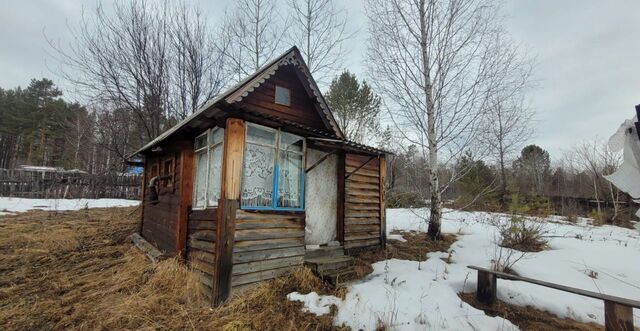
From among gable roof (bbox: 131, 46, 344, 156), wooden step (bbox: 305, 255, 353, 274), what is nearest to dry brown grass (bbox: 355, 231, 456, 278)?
wooden step (bbox: 305, 255, 353, 274)

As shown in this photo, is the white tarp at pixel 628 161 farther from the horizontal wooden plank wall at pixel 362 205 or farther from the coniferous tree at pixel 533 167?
the coniferous tree at pixel 533 167

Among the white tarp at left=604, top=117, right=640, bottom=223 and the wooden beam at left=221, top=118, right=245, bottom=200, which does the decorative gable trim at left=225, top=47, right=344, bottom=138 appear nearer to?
the wooden beam at left=221, top=118, right=245, bottom=200

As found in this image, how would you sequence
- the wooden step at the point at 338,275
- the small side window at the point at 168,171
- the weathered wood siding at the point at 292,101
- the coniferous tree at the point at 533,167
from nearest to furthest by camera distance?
the wooden step at the point at 338,275
the weathered wood siding at the point at 292,101
the small side window at the point at 168,171
the coniferous tree at the point at 533,167

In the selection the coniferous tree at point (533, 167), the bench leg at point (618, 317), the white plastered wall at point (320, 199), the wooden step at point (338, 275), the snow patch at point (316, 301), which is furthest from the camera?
the coniferous tree at point (533, 167)

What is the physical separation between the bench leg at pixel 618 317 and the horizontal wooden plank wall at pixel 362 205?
477 centimetres

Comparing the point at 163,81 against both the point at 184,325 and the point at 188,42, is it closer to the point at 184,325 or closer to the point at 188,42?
the point at 188,42

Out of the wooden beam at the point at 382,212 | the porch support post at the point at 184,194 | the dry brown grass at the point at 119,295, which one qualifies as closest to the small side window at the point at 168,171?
the porch support post at the point at 184,194

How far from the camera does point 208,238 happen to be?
529cm

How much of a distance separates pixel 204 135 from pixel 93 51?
33.4ft

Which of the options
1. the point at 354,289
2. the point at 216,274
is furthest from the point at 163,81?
the point at 354,289

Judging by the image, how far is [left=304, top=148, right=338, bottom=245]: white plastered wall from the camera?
6980mm

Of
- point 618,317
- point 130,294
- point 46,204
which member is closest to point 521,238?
point 618,317

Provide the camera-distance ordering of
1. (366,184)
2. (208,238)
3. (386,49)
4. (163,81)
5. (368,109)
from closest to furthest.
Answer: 1. (208,238)
2. (366,184)
3. (386,49)
4. (163,81)
5. (368,109)

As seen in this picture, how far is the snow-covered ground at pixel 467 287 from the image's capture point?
4.18 meters
